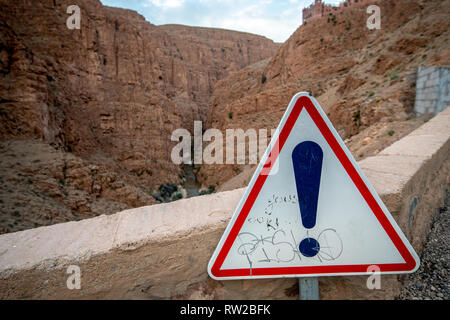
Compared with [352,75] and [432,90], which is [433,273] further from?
[352,75]

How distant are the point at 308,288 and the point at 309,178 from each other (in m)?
0.50

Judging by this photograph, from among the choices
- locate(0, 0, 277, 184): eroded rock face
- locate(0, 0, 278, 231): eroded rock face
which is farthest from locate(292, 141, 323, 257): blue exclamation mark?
locate(0, 0, 277, 184): eroded rock face

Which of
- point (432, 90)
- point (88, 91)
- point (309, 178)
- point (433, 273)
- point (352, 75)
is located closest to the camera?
point (309, 178)

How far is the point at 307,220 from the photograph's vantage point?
0.89 metres

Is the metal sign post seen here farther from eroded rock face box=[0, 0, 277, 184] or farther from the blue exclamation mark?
eroded rock face box=[0, 0, 277, 184]

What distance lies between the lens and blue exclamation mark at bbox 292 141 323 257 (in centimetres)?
88

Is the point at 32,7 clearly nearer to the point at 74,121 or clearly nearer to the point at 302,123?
the point at 74,121

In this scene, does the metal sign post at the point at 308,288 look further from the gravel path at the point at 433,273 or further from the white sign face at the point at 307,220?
the gravel path at the point at 433,273

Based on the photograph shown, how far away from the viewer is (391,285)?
1.06 metres

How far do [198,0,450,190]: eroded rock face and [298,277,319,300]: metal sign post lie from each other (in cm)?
446

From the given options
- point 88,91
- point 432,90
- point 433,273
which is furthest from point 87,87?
point 433,273

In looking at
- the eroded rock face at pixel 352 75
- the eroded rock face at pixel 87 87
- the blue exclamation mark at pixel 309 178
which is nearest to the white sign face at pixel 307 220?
the blue exclamation mark at pixel 309 178

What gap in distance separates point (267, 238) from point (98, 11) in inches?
1105

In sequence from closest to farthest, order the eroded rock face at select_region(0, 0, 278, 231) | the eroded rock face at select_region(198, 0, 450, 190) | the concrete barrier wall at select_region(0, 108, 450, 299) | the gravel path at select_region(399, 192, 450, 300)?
1. the concrete barrier wall at select_region(0, 108, 450, 299)
2. the gravel path at select_region(399, 192, 450, 300)
3. the eroded rock face at select_region(198, 0, 450, 190)
4. the eroded rock face at select_region(0, 0, 278, 231)
